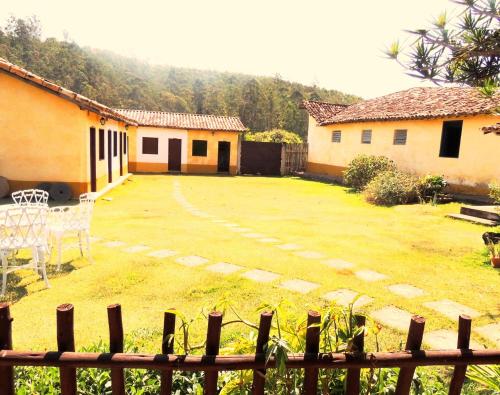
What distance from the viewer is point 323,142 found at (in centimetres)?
2402

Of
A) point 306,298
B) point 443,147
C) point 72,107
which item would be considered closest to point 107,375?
point 306,298

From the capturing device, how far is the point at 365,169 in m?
17.2

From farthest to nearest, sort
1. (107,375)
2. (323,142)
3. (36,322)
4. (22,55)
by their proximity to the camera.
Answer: (22,55), (323,142), (36,322), (107,375)

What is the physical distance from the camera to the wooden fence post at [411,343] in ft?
5.99

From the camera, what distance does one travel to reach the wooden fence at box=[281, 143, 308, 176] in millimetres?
25833

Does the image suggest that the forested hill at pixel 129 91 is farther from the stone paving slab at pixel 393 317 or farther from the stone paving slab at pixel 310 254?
the stone paving slab at pixel 393 317

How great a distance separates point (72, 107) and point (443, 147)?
1387 cm

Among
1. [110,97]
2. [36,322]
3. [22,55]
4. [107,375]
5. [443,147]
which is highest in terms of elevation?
[22,55]

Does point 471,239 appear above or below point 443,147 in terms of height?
below

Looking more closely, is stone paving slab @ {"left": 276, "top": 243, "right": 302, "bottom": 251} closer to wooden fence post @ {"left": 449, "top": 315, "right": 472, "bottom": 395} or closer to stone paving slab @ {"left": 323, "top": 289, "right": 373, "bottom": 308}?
stone paving slab @ {"left": 323, "top": 289, "right": 373, "bottom": 308}

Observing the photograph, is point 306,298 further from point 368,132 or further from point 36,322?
point 368,132

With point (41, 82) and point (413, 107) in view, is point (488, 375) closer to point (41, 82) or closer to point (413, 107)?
point (41, 82)

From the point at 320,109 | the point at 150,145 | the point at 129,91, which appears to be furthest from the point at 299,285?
the point at 129,91

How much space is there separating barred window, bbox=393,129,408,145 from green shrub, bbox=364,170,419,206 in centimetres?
402
